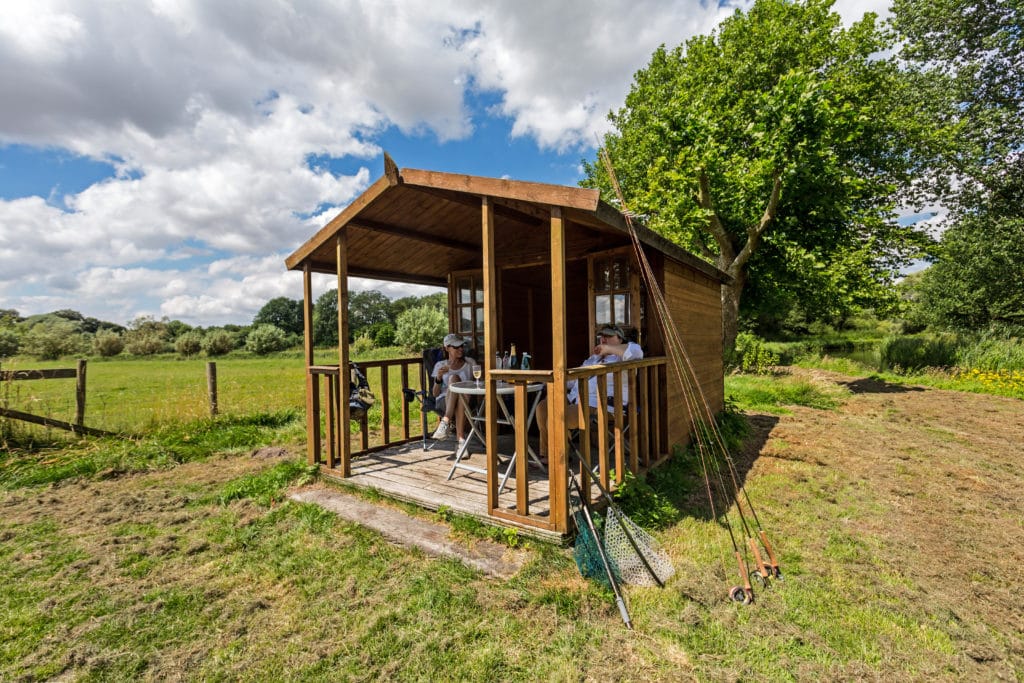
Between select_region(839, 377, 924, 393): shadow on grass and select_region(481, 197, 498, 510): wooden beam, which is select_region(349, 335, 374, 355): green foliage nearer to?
select_region(839, 377, 924, 393): shadow on grass

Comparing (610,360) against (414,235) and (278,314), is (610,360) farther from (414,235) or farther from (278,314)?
(278,314)

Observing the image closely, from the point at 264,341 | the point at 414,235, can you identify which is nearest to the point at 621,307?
the point at 414,235

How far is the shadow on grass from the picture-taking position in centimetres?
1028

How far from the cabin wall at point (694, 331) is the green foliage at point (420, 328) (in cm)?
2883

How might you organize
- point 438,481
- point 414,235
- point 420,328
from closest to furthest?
1. point 438,481
2. point 414,235
3. point 420,328

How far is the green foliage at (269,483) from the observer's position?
13.5ft

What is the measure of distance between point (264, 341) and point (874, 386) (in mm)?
40972

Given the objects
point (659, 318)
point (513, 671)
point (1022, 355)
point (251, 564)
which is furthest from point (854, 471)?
point (1022, 355)

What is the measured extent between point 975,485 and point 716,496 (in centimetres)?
266

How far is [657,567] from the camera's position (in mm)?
2693

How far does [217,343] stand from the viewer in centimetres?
3612

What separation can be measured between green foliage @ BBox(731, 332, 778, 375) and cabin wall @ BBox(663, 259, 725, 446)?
7935 mm

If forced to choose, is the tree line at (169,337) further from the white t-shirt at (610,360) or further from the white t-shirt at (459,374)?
the white t-shirt at (610,360)

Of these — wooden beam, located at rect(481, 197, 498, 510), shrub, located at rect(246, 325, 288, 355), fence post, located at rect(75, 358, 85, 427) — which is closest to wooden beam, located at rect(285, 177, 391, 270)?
wooden beam, located at rect(481, 197, 498, 510)
